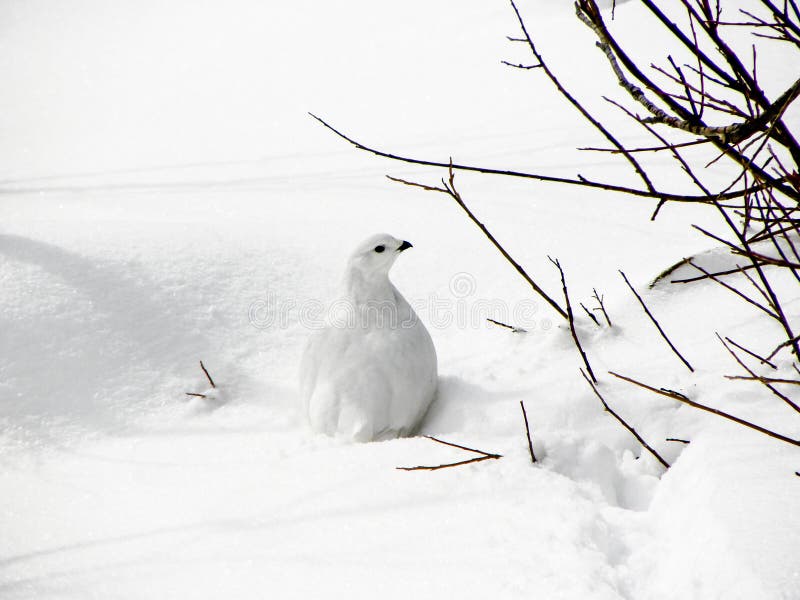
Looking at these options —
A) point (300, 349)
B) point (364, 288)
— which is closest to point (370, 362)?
point (364, 288)

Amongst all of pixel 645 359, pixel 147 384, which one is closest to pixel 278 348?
pixel 147 384

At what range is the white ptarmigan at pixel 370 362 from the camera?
6.43ft

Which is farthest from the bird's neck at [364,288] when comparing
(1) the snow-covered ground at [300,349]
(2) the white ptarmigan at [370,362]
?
(1) the snow-covered ground at [300,349]

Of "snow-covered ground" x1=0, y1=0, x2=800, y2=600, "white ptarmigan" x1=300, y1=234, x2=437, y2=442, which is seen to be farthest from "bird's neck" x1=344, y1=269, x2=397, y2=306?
"snow-covered ground" x1=0, y1=0, x2=800, y2=600

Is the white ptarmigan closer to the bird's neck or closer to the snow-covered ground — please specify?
the bird's neck

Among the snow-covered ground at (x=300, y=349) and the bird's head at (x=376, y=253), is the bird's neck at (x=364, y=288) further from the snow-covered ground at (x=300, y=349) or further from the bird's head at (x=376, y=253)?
the snow-covered ground at (x=300, y=349)

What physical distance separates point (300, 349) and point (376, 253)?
0.72 m

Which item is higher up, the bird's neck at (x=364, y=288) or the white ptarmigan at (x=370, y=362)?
the bird's neck at (x=364, y=288)

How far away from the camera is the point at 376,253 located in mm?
2068

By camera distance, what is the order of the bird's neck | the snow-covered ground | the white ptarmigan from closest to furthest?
the snow-covered ground → the white ptarmigan → the bird's neck

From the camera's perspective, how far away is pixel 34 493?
1.83 meters

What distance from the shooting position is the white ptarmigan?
1.96 metres

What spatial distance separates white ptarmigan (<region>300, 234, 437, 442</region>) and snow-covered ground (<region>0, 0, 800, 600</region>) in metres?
0.12

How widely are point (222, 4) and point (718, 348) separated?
28.3 feet
